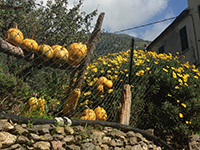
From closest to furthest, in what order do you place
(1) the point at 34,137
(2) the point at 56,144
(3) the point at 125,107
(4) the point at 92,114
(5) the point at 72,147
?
(1) the point at 34,137 → (2) the point at 56,144 → (5) the point at 72,147 → (4) the point at 92,114 → (3) the point at 125,107

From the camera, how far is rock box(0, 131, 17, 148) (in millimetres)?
1529

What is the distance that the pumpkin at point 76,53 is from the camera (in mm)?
2371

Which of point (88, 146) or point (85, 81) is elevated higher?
point (85, 81)

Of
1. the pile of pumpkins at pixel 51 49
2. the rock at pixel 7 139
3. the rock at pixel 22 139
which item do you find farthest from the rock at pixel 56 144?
the pile of pumpkins at pixel 51 49

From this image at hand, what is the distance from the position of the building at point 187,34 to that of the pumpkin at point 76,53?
24.9 feet

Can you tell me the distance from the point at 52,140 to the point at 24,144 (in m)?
0.28

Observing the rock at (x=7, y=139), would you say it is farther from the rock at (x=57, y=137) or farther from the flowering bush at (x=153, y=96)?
the flowering bush at (x=153, y=96)

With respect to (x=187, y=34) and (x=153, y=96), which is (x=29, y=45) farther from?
(x=187, y=34)

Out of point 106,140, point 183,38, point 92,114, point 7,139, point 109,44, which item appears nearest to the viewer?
point 7,139

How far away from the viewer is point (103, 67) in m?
3.53

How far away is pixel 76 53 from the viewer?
7.80 ft

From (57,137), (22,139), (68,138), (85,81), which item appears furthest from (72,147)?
(85,81)

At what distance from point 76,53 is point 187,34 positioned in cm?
885

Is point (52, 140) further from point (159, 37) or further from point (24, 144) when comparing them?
point (159, 37)
